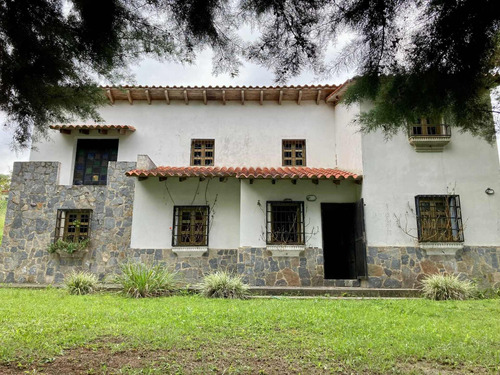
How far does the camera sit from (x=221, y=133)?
13.0 metres

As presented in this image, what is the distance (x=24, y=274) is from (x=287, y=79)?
37.3 feet

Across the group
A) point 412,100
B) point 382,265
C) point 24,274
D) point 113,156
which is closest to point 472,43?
point 412,100

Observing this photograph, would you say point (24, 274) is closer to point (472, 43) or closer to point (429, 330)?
point (429, 330)

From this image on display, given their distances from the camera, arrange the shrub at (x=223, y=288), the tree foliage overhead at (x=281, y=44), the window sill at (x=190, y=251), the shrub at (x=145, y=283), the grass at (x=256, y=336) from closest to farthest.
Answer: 1. the tree foliage overhead at (x=281, y=44)
2. the grass at (x=256, y=336)
3. the shrub at (x=223, y=288)
4. the shrub at (x=145, y=283)
5. the window sill at (x=190, y=251)

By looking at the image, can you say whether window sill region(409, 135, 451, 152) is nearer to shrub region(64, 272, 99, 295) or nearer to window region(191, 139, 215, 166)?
window region(191, 139, 215, 166)

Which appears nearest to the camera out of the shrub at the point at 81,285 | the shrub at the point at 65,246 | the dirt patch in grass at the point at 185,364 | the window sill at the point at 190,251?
the dirt patch in grass at the point at 185,364

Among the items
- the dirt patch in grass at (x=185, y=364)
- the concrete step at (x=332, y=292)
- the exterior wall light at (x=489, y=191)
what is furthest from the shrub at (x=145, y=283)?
the exterior wall light at (x=489, y=191)

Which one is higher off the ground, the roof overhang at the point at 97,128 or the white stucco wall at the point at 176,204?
the roof overhang at the point at 97,128

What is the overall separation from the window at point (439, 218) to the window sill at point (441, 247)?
4.2 inches

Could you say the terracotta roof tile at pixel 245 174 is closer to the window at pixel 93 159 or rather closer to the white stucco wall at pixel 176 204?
the white stucco wall at pixel 176 204

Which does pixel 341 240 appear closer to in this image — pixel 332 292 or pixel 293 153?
pixel 293 153

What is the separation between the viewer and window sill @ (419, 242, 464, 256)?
33.5ft

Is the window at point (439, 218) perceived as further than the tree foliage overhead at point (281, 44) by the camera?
Yes

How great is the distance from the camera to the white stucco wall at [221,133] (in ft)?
42.2
